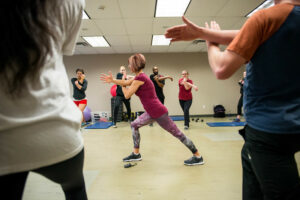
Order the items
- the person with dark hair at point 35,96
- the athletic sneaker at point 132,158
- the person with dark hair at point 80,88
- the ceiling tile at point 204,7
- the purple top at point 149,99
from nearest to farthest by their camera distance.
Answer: the person with dark hair at point 35,96 < the purple top at point 149,99 < the athletic sneaker at point 132,158 < the ceiling tile at point 204,7 < the person with dark hair at point 80,88

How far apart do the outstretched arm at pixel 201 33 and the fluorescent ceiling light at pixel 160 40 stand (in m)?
4.57

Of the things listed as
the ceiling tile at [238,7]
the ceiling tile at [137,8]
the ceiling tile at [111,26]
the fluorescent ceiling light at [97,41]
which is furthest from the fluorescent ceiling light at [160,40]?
the ceiling tile at [238,7]

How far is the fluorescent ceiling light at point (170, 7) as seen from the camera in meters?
3.32

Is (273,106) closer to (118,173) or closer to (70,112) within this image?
(70,112)

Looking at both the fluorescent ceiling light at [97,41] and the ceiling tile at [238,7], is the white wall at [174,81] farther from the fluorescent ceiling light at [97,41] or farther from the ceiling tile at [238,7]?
the ceiling tile at [238,7]

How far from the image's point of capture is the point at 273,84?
640 millimetres

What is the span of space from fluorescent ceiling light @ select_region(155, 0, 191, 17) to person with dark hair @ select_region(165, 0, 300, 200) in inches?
123

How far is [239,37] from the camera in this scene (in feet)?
2.07

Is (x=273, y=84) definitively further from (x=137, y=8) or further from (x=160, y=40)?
(x=160, y=40)

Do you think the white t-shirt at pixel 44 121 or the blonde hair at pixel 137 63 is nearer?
the white t-shirt at pixel 44 121

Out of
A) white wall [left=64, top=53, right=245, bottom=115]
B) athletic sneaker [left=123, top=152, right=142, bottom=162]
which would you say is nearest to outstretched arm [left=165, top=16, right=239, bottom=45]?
athletic sneaker [left=123, top=152, right=142, bottom=162]

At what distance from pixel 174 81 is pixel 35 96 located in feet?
23.0

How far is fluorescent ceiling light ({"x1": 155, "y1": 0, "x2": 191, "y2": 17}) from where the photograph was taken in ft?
10.9

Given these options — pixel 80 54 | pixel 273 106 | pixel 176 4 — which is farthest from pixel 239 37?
pixel 80 54
